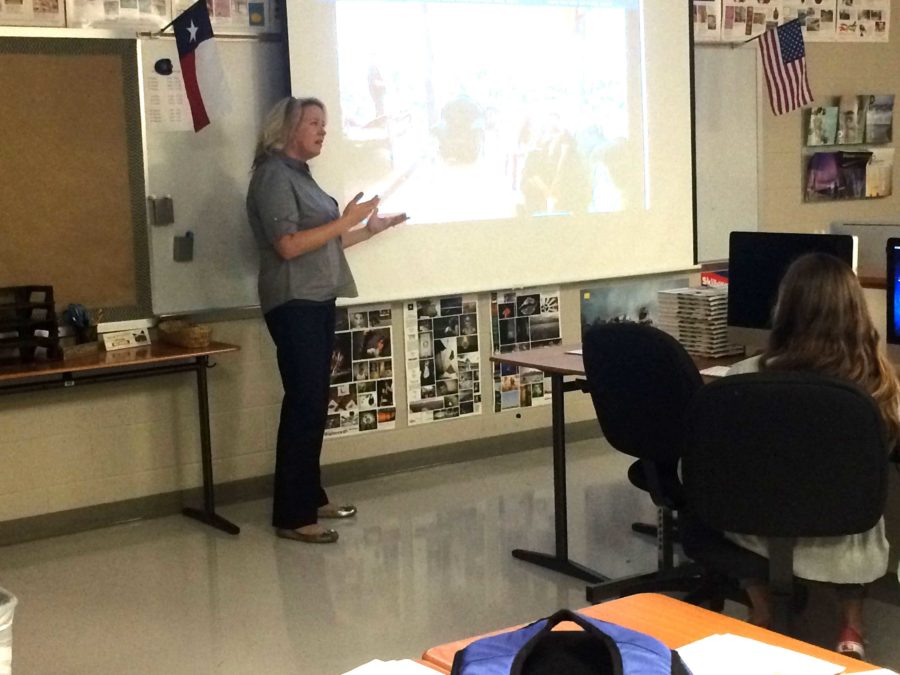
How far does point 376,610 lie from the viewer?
371 cm

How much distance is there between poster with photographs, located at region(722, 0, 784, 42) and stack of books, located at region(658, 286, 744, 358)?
8.45 feet

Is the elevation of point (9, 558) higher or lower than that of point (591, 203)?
lower

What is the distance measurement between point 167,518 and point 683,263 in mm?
2924

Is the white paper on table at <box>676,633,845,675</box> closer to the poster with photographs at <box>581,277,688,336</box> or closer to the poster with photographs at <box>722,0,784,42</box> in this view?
the poster with photographs at <box>581,277,688,336</box>

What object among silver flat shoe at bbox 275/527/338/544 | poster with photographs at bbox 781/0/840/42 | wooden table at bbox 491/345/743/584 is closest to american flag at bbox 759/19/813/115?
poster with photographs at bbox 781/0/840/42

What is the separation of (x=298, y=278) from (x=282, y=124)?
1.97 feet

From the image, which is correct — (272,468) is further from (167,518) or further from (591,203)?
(591,203)

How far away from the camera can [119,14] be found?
14.7 ft

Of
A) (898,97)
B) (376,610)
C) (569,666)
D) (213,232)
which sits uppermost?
(898,97)

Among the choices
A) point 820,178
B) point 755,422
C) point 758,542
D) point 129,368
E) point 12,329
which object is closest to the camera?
point 755,422

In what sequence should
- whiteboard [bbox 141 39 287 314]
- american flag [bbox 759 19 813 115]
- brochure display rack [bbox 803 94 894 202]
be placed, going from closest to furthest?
whiteboard [bbox 141 39 287 314] → american flag [bbox 759 19 813 115] → brochure display rack [bbox 803 94 894 202]

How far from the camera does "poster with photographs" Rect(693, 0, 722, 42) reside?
19.8 ft

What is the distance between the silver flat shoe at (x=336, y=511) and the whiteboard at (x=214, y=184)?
3.02ft

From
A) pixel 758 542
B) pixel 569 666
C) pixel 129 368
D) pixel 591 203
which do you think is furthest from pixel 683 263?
pixel 569 666
